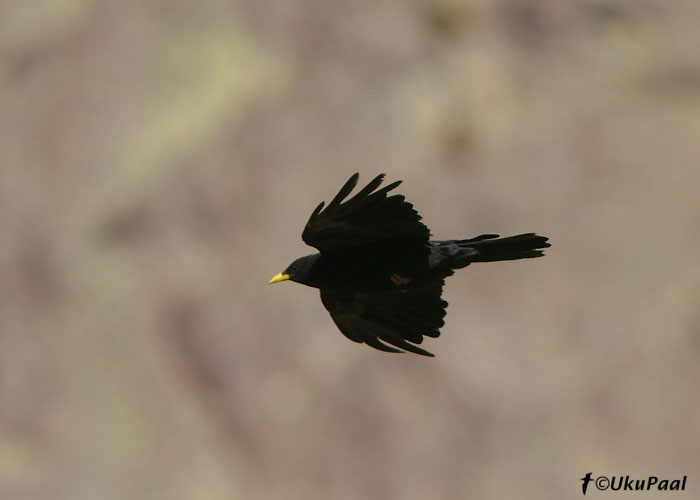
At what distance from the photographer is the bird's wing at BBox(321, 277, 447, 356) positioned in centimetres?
934

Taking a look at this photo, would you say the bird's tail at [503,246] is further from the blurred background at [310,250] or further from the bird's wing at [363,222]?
the blurred background at [310,250]

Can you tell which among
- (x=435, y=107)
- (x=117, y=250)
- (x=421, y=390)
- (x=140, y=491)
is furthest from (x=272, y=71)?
(x=140, y=491)

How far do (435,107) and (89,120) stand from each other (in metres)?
7.14

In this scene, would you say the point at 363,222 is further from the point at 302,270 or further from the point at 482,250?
the point at 482,250

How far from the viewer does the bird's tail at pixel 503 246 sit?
8.56 meters

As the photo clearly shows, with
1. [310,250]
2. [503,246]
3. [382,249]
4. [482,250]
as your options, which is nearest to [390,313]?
[382,249]

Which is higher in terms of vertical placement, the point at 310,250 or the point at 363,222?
the point at 310,250

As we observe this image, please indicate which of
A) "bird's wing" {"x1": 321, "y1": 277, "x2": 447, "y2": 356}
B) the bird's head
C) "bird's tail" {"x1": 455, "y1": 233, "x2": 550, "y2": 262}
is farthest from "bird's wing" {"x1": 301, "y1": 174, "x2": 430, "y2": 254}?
"bird's wing" {"x1": 321, "y1": 277, "x2": 447, "y2": 356}

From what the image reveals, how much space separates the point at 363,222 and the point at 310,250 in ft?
37.1

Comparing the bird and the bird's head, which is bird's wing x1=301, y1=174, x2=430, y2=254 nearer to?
the bird

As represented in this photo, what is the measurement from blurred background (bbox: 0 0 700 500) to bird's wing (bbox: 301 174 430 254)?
11097 millimetres

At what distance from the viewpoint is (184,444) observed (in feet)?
64.2

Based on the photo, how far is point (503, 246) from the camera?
8.64 metres

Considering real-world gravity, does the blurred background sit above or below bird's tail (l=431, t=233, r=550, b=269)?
above
